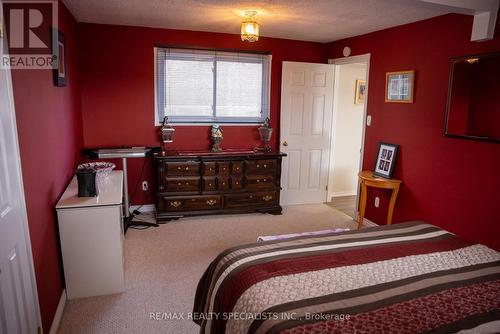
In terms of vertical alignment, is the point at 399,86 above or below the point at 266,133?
above

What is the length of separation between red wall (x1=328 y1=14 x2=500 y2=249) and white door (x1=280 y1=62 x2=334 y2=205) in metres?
0.83

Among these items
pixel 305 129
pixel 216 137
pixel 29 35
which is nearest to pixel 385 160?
pixel 305 129

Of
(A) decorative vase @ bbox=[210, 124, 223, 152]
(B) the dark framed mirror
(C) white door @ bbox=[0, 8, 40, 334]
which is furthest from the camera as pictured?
(A) decorative vase @ bbox=[210, 124, 223, 152]

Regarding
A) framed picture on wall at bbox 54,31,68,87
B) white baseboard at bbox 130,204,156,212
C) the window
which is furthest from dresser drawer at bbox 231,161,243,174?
framed picture on wall at bbox 54,31,68,87

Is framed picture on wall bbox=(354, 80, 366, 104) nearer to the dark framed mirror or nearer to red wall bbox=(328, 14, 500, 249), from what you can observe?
red wall bbox=(328, 14, 500, 249)

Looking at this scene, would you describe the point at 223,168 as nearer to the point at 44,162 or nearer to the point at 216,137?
the point at 216,137

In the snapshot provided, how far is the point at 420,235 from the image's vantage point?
7.27ft

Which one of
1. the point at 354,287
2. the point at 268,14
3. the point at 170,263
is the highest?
the point at 268,14

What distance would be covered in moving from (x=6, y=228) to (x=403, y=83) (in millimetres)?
3653

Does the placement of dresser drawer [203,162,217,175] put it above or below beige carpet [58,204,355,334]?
above

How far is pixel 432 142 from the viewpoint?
3363 millimetres

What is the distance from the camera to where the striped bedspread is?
1357mm

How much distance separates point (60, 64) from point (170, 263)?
199cm

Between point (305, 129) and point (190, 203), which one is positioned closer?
point (190, 203)
